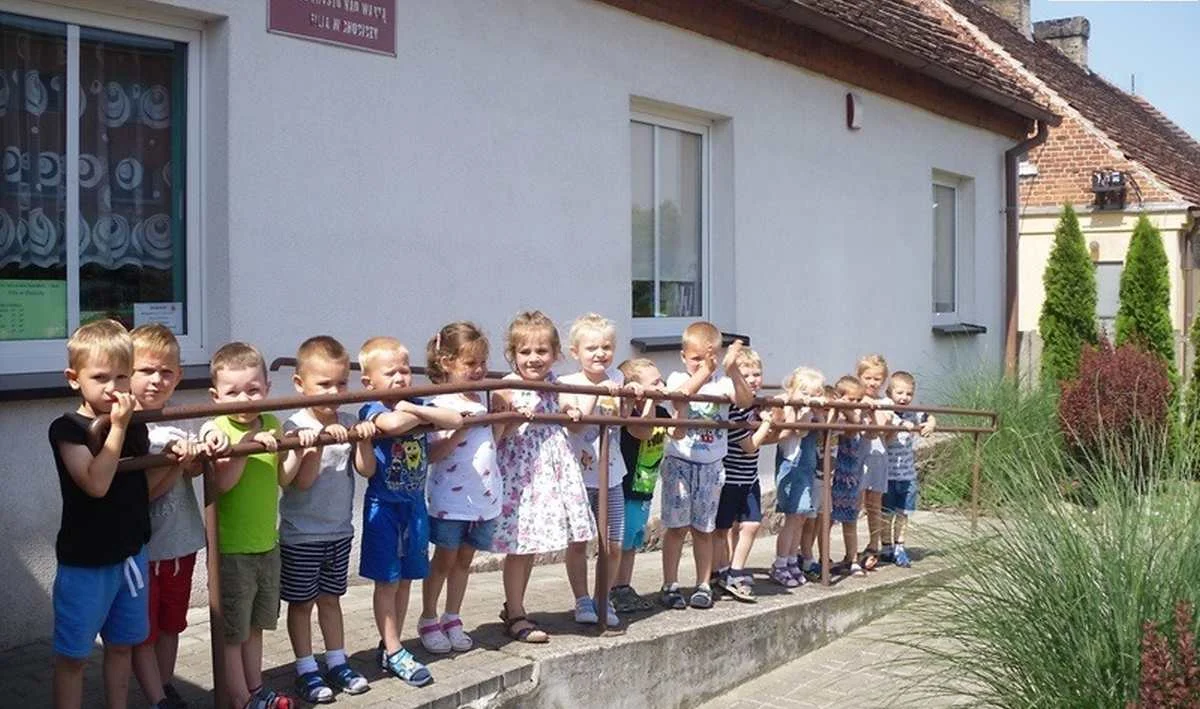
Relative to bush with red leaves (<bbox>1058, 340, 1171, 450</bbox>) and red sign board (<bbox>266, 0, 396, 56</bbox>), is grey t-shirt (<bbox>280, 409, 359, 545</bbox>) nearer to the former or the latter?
red sign board (<bbox>266, 0, 396, 56</bbox>)

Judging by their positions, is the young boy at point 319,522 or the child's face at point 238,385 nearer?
the child's face at point 238,385

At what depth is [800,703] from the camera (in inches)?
224

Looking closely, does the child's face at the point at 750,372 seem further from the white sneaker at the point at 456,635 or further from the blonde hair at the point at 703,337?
the white sneaker at the point at 456,635

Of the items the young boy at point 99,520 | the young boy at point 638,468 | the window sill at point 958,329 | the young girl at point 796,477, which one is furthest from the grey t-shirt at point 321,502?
the window sill at point 958,329

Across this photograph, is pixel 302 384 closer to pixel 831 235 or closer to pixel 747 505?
pixel 747 505

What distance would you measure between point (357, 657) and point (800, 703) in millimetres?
2027

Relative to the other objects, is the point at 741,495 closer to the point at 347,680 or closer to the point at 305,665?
the point at 347,680

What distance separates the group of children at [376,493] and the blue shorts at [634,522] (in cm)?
1

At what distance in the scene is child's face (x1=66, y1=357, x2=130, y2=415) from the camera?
11.7 ft

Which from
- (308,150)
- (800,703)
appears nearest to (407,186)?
(308,150)

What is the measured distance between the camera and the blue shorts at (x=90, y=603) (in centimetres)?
362

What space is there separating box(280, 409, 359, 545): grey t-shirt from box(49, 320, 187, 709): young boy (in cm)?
59

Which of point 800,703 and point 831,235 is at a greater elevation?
point 831,235

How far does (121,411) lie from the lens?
11.4 feet
